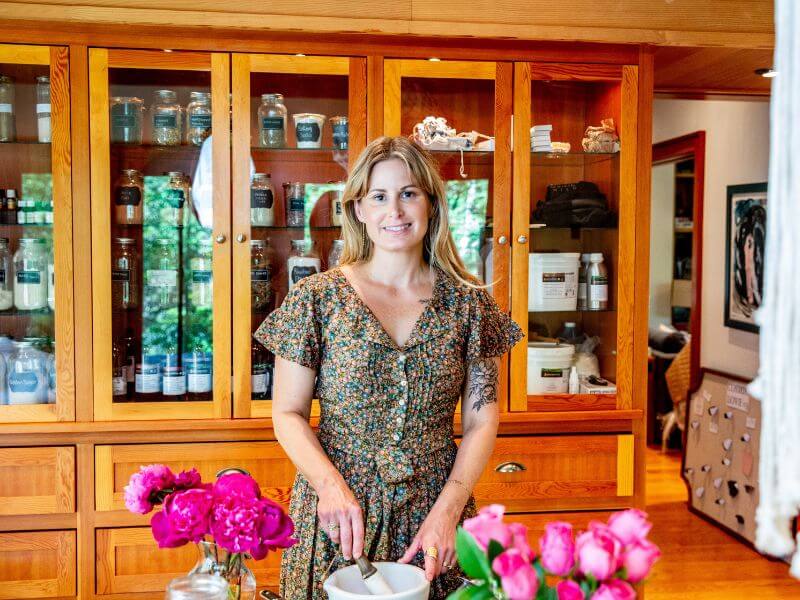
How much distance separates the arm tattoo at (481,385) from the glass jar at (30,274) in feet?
4.75

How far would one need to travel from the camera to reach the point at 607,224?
283 centimetres

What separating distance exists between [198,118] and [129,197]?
0.32 m

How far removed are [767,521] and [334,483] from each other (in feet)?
3.83

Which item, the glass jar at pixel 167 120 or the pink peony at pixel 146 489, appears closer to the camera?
the pink peony at pixel 146 489

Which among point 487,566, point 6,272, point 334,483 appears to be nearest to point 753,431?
point 334,483

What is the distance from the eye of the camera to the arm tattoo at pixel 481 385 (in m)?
1.88

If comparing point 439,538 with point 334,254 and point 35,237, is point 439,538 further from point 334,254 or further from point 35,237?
point 35,237

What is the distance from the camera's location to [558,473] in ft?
9.25

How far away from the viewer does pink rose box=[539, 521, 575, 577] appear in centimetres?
87

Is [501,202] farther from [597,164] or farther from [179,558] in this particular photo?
[179,558]

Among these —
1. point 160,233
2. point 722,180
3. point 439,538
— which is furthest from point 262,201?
point 722,180

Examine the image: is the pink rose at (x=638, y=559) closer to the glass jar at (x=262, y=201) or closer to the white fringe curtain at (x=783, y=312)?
the white fringe curtain at (x=783, y=312)

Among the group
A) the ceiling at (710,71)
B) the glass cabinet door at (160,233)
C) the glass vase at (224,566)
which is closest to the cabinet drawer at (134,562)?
the glass cabinet door at (160,233)

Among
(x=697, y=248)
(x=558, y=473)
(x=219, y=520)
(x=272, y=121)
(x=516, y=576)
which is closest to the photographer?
(x=516, y=576)
